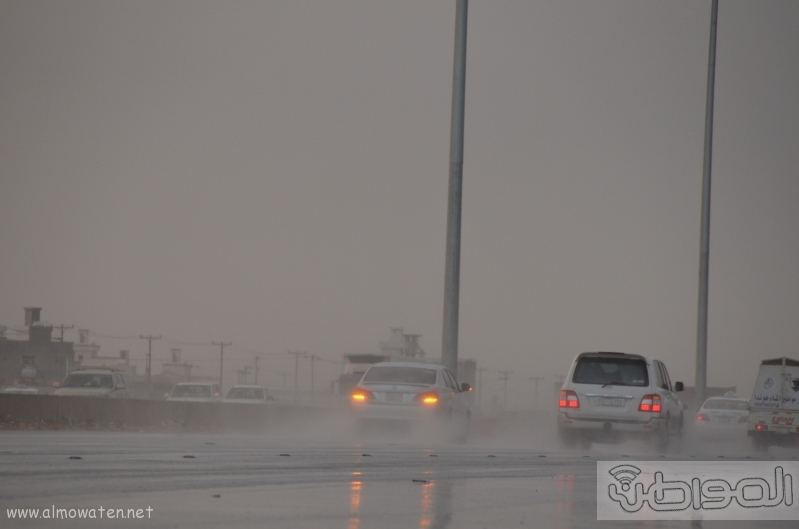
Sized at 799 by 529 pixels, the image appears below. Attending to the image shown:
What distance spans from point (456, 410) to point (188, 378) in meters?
106

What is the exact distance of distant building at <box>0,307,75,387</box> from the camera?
102 m

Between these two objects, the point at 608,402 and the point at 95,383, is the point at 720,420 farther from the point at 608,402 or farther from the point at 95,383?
the point at 95,383

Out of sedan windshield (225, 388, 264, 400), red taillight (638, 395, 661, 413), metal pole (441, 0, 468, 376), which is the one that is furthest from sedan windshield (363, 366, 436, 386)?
sedan windshield (225, 388, 264, 400)

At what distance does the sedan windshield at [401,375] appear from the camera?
2128 cm

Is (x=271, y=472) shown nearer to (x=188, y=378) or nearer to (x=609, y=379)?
(x=609, y=379)

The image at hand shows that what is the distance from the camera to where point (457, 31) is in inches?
1103

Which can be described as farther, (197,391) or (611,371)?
(197,391)

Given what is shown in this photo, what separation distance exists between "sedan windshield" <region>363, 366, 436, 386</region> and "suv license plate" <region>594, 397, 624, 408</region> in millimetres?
2927

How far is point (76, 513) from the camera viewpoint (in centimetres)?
714

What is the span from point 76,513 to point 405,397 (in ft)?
45.4

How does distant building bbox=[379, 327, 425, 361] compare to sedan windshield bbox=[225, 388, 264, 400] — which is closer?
sedan windshield bbox=[225, 388, 264, 400]

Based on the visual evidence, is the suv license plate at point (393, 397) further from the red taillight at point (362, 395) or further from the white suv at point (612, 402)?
the white suv at point (612, 402)

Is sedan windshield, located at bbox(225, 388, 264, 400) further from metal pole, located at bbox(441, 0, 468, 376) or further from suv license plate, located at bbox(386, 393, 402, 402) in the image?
suv license plate, located at bbox(386, 393, 402, 402)

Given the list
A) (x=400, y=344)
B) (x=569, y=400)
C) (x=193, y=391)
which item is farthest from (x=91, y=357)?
(x=569, y=400)
